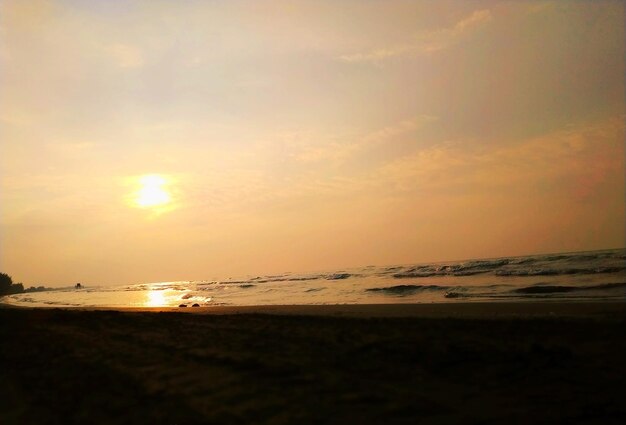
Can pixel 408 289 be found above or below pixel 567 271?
below

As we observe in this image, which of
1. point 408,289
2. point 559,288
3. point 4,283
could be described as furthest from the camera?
point 4,283

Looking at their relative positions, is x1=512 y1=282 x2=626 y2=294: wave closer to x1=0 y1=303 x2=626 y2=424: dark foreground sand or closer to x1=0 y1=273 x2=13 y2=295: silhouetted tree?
x1=0 y1=303 x2=626 y2=424: dark foreground sand

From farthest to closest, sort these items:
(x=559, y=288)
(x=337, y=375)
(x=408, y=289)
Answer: (x=408, y=289) → (x=559, y=288) → (x=337, y=375)

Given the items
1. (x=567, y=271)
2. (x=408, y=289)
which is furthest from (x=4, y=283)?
(x=567, y=271)

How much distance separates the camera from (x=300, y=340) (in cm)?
927

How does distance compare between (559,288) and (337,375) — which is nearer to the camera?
(337,375)

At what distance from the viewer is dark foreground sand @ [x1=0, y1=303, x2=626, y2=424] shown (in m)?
4.72

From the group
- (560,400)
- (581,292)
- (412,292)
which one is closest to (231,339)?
(560,400)

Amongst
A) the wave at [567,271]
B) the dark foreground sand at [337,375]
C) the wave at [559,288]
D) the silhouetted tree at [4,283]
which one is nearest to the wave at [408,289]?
the wave at [559,288]

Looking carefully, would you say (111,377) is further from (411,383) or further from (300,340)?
(411,383)

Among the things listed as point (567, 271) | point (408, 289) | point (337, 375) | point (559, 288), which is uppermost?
point (337, 375)

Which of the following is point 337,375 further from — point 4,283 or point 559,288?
point 4,283

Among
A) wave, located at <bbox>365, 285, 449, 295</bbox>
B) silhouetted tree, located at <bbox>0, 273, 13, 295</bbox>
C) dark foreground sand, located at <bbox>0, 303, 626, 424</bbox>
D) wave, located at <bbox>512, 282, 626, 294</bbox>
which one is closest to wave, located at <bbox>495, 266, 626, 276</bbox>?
wave, located at <bbox>512, 282, 626, 294</bbox>

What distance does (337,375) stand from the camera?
244 inches
